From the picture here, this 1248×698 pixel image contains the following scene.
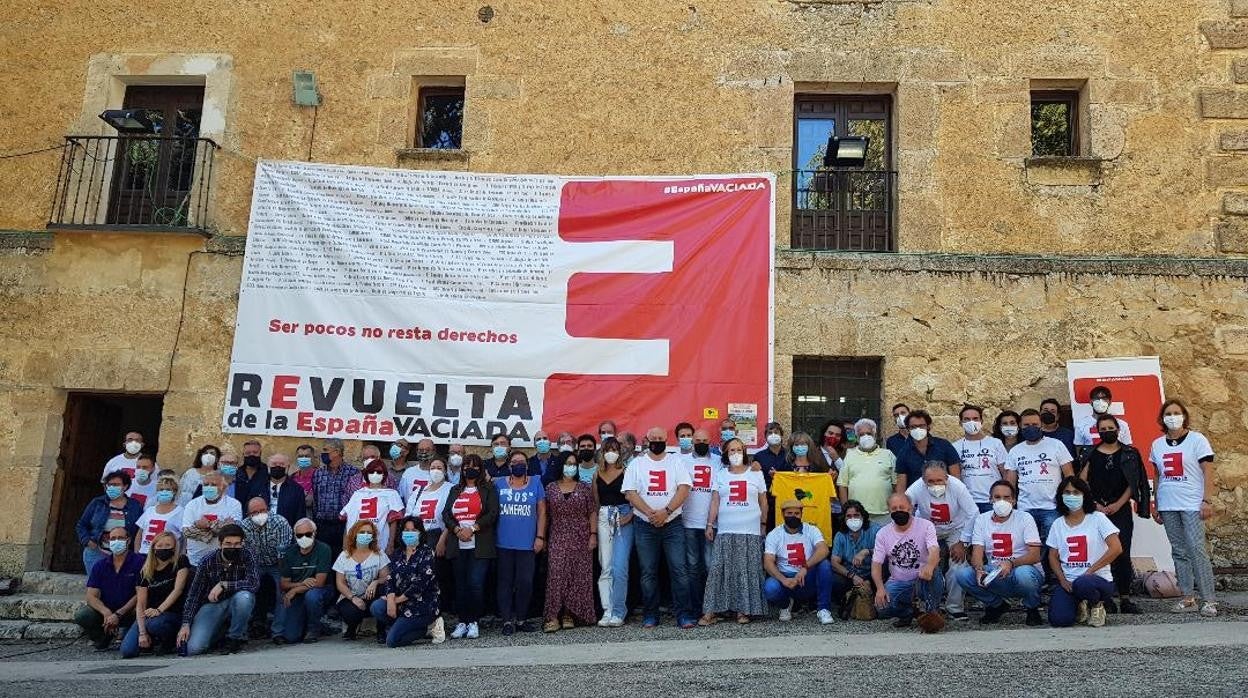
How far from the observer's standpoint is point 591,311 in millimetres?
9695

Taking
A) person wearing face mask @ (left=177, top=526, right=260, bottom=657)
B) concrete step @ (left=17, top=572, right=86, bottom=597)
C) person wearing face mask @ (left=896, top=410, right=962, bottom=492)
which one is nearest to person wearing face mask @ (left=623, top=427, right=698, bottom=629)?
person wearing face mask @ (left=896, top=410, right=962, bottom=492)

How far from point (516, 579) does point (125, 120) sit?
642cm

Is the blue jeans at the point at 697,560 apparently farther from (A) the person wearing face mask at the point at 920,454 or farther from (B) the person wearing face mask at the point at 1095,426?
(B) the person wearing face mask at the point at 1095,426

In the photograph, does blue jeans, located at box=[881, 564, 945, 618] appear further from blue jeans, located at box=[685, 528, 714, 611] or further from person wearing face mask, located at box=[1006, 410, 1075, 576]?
blue jeans, located at box=[685, 528, 714, 611]

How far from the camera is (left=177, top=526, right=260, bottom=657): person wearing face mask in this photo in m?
7.49

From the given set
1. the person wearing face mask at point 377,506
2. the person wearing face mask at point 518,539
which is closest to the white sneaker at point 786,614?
the person wearing face mask at point 518,539

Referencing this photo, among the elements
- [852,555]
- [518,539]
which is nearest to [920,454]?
[852,555]

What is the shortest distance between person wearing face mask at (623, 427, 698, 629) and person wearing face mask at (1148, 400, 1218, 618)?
356cm

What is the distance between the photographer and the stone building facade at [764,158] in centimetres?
954

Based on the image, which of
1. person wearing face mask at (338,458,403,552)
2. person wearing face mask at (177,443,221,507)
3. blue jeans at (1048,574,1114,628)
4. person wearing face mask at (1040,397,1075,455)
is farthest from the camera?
person wearing face mask at (177,443,221,507)

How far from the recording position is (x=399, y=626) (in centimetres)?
733

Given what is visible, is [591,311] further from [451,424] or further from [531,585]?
[531,585]

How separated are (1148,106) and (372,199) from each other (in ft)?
25.7

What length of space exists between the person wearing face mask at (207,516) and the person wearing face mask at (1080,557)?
6341 mm
